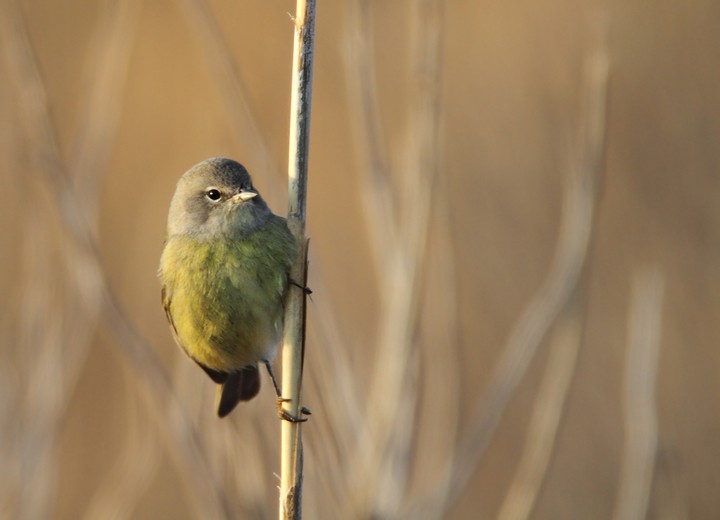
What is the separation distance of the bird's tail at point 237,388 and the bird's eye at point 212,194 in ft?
2.40

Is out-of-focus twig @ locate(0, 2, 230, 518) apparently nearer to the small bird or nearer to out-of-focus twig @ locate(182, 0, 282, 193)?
the small bird

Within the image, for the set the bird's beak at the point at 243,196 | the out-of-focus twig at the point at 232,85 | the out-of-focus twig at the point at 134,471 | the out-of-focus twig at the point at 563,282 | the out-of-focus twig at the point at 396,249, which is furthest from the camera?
the out-of-focus twig at the point at 134,471

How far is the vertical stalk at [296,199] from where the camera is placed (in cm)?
253

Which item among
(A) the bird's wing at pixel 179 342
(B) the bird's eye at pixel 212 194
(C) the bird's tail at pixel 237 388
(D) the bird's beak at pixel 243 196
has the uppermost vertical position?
(B) the bird's eye at pixel 212 194

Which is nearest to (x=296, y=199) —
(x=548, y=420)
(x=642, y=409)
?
(x=548, y=420)

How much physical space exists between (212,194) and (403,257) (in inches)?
28.2

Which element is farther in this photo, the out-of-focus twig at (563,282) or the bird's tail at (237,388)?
the bird's tail at (237,388)

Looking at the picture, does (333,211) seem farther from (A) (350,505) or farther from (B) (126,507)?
(A) (350,505)

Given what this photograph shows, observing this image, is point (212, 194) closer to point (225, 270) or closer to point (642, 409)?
point (225, 270)

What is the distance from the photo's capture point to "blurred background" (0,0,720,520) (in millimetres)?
3182

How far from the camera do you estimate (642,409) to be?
3.27 m

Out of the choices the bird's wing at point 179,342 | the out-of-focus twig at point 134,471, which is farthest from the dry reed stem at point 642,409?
the out-of-focus twig at point 134,471

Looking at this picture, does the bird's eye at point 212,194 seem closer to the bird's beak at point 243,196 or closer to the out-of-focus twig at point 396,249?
the bird's beak at point 243,196

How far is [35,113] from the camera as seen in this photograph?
328 centimetres
